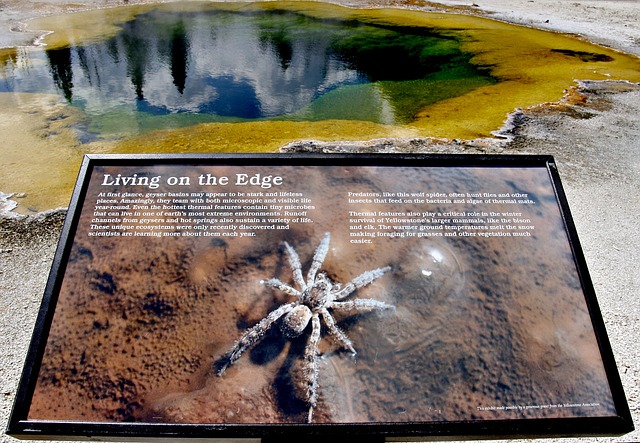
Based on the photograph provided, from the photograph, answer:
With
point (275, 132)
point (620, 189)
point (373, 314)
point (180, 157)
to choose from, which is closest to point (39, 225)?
point (180, 157)

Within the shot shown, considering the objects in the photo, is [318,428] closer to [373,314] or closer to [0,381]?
[373,314]

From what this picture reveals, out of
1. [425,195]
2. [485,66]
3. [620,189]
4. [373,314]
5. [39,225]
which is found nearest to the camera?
[373,314]

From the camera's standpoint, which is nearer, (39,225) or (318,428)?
(318,428)

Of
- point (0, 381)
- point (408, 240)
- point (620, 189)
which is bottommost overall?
point (0, 381)

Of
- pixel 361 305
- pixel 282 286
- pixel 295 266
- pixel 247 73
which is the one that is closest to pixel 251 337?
pixel 282 286

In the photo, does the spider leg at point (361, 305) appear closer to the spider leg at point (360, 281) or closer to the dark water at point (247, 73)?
the spider leg at point (360, 281)
